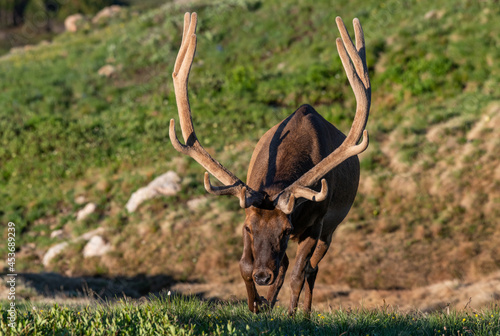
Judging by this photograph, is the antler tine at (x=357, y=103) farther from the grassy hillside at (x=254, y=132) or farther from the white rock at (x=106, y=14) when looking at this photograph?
the white rock at (x=106, y=14)

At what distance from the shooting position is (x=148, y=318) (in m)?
5.45

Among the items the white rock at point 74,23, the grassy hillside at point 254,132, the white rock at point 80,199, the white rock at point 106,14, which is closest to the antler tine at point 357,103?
the grassy hillside at point 254,132

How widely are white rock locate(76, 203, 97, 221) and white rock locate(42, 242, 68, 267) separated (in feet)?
4.26

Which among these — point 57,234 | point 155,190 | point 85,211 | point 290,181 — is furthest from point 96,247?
point 290,181

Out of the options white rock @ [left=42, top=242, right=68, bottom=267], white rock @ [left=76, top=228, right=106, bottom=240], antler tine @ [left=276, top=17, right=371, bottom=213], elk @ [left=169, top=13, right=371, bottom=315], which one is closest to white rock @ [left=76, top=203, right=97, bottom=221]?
white rock @ [left=76, top=228, right=106, bottom=240]

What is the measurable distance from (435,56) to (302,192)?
625 inches

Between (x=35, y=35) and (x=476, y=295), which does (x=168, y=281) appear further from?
(x=35, y=35)

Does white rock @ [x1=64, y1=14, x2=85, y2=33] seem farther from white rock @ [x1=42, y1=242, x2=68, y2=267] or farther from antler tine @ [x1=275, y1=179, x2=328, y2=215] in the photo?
antler tine @ [x1=275, y1=179, x2=328, y2=215]

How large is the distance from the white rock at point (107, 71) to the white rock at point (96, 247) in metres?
12.1

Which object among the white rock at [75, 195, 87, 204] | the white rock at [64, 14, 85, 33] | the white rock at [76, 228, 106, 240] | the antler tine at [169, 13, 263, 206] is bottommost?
the white rock at [76, 228, 106, 240]

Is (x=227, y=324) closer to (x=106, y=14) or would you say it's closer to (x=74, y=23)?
(x=106, y=14)

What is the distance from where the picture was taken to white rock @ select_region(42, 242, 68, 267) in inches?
593

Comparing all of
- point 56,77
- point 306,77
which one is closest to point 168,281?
point 306,77

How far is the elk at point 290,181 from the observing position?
6086 millimetres
